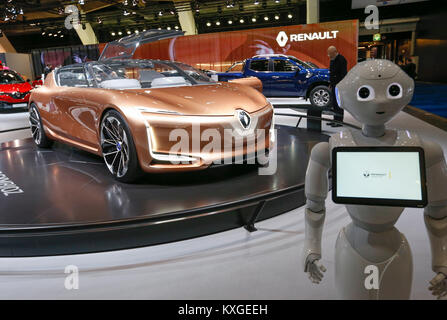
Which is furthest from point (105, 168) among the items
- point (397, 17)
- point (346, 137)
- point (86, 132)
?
point (397, 17)

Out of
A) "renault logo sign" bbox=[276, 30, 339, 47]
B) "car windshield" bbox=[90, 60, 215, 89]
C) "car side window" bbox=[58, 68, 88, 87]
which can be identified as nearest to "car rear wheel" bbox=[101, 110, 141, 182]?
"car windshield" bbox=[90, 60, 215, 89]

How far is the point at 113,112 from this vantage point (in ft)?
10.8

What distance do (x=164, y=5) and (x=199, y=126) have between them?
1854cm

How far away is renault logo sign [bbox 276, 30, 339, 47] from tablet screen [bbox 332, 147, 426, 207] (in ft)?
44.4

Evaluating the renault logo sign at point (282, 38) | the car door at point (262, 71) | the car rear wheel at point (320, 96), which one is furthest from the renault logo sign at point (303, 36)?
the car rear wheel at point (320, 96)

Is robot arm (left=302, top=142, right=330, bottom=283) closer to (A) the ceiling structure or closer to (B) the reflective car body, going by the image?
(B) the reflective car body

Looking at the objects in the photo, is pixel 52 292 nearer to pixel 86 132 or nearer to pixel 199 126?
pixel 199 126

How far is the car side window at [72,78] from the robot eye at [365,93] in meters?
3.50

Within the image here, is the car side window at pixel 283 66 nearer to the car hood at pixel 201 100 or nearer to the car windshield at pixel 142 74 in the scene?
the car windshield at pixel 142 74

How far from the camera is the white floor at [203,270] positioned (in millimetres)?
1940

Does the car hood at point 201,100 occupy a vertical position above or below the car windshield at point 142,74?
below

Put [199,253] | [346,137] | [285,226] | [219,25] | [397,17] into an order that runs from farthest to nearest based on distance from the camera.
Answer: [219,25] < [397,17] < [285,226] < [199,253] < [346,137]

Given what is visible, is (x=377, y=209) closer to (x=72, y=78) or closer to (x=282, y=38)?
(x=72, y=78)

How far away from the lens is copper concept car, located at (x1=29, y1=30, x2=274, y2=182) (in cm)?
306
